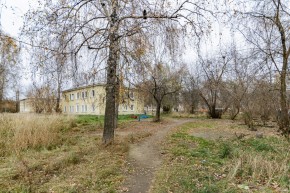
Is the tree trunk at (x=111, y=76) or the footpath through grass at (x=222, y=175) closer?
the footpath through grass at (x=222, y=175)

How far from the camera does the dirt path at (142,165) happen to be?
468cm

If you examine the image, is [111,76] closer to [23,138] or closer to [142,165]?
[142,165]

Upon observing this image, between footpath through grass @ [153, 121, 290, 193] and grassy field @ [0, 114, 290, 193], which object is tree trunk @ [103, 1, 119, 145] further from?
footpath through grass @ [153, 121, 290, 193]

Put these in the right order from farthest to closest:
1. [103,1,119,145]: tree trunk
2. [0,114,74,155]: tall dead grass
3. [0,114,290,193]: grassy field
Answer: [0,114,74,155]: tall dead grass
[103,1,119,145]: tree trunk
[0,114,290,193]: grassy field

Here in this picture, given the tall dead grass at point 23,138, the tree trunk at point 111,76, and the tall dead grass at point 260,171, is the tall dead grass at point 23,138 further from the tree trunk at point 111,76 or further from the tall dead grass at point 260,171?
the tall dead grass at point 260,171

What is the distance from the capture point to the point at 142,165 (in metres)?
6.13

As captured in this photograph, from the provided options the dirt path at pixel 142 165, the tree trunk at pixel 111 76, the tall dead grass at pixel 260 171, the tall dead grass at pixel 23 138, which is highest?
the tree trunk at pixel 111 76

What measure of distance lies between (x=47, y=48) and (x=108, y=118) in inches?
127

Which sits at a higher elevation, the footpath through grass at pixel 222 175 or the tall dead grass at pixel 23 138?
the tall dead grass at pixel 23 138

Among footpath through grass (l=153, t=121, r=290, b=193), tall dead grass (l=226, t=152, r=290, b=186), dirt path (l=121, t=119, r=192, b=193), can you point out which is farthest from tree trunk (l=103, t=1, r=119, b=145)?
tall dead grass (l=226, t=152, r=290, b=186)

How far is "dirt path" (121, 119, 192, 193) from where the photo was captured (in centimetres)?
468

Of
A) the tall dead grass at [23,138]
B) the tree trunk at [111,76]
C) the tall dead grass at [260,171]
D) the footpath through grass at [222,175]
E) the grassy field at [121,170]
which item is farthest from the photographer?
the tall dead grass at [23,138]

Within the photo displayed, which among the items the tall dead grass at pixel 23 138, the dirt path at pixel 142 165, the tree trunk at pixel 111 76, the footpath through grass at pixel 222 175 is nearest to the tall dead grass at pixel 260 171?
the footpath through grass at pixel 222 175

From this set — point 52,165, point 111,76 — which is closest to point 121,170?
point 52,165
